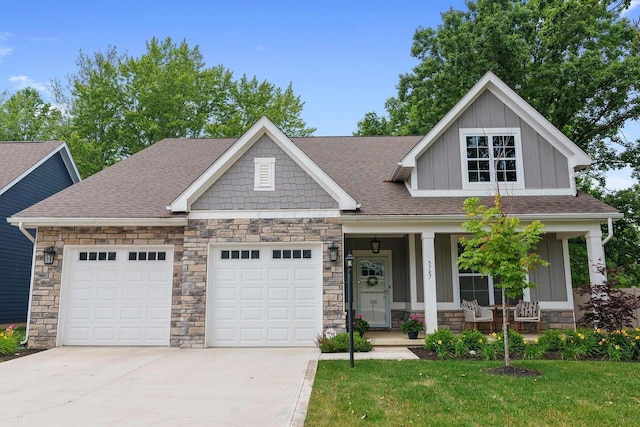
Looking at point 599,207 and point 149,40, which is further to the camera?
point 149,40

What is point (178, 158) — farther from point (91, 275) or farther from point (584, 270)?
point (584, 270)

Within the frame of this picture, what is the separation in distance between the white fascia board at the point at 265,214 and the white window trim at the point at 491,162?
357 centimetres

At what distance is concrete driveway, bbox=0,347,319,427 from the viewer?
4.89 meters

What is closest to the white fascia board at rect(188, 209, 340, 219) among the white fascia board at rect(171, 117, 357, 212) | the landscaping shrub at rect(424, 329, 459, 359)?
the white fascia board at rect(171, 117, 357, 212)

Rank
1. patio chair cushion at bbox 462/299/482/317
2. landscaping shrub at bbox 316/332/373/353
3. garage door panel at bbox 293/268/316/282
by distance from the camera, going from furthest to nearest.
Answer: patio chair cushion at bbox 462/299/482/317
garage door panel at bbox 293/268/316/282
landscaping shrub at bbox 316/332/373/353

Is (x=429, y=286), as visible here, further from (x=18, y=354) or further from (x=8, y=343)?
(x=8, y=343)

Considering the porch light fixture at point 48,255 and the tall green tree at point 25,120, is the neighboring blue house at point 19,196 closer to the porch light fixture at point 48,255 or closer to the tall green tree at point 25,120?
the porch light fixture at point 48,255

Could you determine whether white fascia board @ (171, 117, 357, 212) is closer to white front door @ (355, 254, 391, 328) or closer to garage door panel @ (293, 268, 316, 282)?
garage door panel @ (293, 268, 316, 282)

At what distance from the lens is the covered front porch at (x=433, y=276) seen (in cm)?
1006

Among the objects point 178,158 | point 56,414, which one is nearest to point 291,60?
point 178,158

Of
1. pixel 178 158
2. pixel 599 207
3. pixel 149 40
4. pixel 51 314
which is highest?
pixel 149 40

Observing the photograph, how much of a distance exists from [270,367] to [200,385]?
152cm

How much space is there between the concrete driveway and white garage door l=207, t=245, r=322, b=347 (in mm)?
644

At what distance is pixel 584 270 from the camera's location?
19.8 meters
